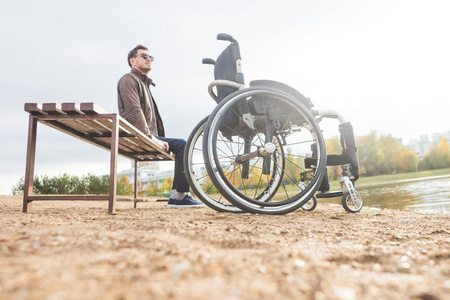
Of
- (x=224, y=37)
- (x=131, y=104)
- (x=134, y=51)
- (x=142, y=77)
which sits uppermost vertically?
(x=134, y=51)

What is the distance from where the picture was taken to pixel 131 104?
3.26m

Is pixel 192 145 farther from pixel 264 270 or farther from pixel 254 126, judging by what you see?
pixel 264 270

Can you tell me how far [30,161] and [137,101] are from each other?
1.31 metres

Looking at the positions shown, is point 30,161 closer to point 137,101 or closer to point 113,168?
point 113,168

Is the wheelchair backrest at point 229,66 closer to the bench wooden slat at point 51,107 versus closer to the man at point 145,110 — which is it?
the man at point 145,110

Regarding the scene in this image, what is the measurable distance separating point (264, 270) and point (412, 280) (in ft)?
1.27

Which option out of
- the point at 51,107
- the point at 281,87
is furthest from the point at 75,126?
the point at 281,87

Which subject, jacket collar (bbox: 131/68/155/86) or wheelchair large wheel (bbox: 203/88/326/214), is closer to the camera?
wheelchair large wheel (bbox: 203/88/326/214)

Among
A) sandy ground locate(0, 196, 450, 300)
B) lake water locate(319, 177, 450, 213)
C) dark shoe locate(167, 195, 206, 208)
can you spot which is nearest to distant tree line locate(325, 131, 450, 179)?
lake water locate(319, 177, 450, 213)

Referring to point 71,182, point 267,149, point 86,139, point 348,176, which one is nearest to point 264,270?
point 267,149

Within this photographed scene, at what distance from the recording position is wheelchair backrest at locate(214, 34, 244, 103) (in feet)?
8.09

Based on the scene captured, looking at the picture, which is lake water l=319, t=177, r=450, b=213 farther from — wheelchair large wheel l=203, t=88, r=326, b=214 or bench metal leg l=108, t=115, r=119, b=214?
bench metal leg l=108, t=115, r=119, b=214

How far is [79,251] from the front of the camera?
0.84 meters

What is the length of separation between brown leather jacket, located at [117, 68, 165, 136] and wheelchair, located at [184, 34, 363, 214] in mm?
956
